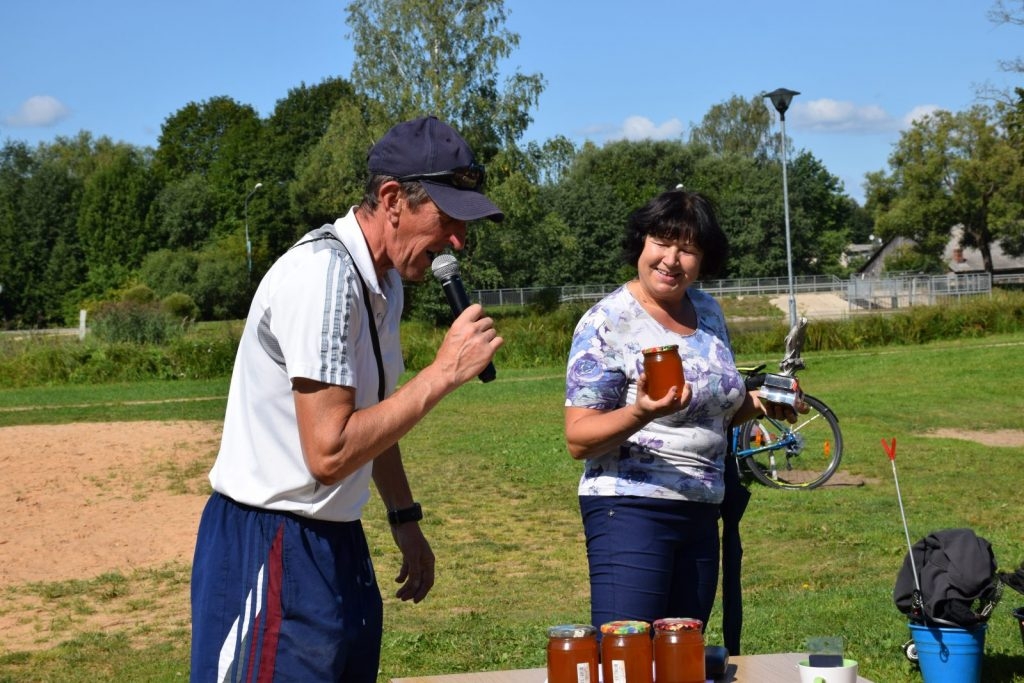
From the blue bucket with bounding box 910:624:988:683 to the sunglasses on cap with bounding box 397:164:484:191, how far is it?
3389mm

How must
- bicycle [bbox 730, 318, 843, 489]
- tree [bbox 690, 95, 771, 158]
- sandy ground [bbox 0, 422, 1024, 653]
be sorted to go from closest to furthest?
sandy ground [bbox 0, 422, 1024, 653], bicycle [bbox 730, 318, 843, 489], tree [bbox 690, 95, 771, 158]

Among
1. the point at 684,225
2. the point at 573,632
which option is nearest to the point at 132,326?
the point at 684,225

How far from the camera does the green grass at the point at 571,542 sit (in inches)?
242

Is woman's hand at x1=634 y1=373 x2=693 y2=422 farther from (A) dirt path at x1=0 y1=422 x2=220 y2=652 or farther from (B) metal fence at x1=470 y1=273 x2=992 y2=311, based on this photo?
(B) metal fence at x1=470 y1=273 x2=992 y2=311

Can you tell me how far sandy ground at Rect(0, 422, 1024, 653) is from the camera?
7.47m

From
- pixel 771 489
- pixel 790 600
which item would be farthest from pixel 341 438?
pixel 771 489

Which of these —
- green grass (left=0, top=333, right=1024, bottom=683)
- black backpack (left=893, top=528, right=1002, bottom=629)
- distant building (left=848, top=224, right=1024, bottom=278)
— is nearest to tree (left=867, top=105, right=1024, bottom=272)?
distant building (left=848, top=224, right=1024, bottom=278)

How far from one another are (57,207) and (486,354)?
75557mm

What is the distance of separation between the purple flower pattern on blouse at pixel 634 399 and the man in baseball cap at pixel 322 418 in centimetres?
103

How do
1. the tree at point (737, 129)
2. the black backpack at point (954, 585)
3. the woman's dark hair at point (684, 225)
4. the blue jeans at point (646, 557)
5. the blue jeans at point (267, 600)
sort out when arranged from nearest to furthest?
1. the blue jeans at point (267, 600)
2. the blue jeans at point (646, 557)
3. the woman's dark hair at point (684, 225)
4. the black backpack at point (954, 585)
5. the tree at point (737, 129)

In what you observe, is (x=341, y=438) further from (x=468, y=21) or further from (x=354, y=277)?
(x=468, y=21)

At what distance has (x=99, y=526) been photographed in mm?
9930

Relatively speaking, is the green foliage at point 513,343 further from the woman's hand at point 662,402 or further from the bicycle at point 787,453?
the woman's hand at point 662,402

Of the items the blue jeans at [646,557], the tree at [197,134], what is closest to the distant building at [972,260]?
the tree at [197,134]
